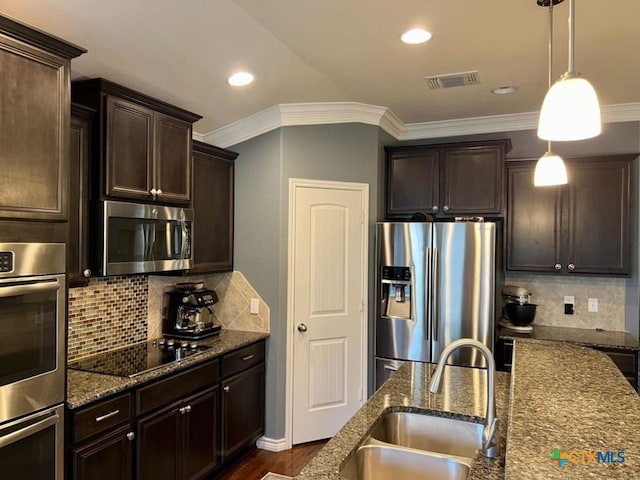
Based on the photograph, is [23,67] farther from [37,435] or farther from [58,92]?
[37,435]

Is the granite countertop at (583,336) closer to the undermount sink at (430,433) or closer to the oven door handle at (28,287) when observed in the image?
the undermount sink at (430,433)

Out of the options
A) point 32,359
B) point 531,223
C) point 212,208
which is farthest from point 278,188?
point 32,359

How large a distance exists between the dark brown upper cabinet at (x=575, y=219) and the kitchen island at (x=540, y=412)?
1.60m

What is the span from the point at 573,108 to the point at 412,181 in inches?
108

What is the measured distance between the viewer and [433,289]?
144 inches

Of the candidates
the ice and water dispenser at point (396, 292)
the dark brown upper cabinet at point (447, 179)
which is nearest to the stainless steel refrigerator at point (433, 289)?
the ice and water dispenser at point (396, 292)

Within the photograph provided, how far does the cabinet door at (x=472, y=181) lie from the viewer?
3818mm

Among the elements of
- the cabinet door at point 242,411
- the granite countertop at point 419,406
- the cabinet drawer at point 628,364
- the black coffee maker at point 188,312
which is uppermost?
the black coffee maker at point 188,312

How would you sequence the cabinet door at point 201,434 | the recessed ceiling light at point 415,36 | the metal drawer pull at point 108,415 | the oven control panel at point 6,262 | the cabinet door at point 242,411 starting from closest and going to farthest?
the oven control panel at point 6,262 → the metal drawer pull at point 108,415 → the recessed ceiling light at point 415,36 → the cabinet door at point 201,434 → the cabinet door at point 242,411

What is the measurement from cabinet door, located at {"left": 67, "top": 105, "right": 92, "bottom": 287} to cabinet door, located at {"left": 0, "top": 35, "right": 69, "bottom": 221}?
53 centimetres

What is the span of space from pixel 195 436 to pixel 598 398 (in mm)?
2299

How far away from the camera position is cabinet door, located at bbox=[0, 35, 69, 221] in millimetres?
1807

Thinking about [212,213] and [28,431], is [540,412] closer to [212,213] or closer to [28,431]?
[28,431]

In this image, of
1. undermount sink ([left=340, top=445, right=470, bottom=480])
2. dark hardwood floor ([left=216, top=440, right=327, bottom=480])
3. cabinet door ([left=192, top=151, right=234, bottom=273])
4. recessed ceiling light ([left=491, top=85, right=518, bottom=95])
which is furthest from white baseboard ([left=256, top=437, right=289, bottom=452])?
recessed ceiling light ([left=491, top=85, right=518, bottom=95])
